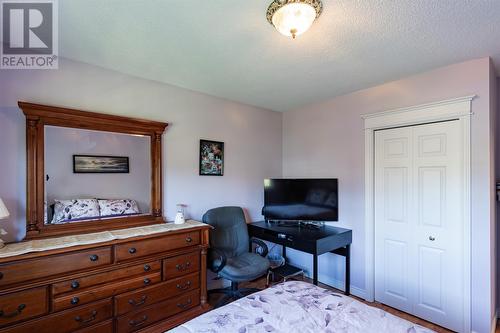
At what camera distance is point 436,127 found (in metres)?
2.52

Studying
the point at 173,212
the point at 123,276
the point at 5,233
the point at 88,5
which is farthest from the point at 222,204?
the point at 88,5

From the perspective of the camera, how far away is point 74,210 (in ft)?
7.38

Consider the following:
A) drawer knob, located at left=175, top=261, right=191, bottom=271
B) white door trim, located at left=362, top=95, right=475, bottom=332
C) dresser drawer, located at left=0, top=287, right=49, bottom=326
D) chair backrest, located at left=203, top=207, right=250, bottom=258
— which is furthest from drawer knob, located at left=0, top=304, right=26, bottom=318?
white door trim, located at left=362, top=95, right=475, bottom=332

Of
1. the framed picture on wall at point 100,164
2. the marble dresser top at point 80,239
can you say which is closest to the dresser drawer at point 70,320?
the marble dresser top at point 80,239

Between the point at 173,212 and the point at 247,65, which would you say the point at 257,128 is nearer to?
the point at 247,65

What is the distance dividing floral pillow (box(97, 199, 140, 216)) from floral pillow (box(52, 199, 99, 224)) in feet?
0.18

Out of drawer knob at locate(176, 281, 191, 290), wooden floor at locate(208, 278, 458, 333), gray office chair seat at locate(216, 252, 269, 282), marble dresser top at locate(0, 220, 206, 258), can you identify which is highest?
marble dresser top at locate(0, 220, 206, 258)

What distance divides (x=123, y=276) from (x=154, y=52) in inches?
74.2

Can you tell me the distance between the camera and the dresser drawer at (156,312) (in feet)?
6.82

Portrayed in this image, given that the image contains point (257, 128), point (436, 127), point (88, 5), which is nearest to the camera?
point (88, 5)

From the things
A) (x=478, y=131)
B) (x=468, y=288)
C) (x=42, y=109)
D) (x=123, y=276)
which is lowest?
(x=468, y=288)

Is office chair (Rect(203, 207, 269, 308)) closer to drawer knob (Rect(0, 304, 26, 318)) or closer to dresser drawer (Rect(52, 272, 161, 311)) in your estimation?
dresser drawer (Rect(52, 272, 161, 311))

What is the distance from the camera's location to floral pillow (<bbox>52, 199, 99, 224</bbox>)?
2.17 metres

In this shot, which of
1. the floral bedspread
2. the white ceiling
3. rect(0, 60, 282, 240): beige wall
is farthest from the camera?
rect(0, 60, 282, 240): beige wall
